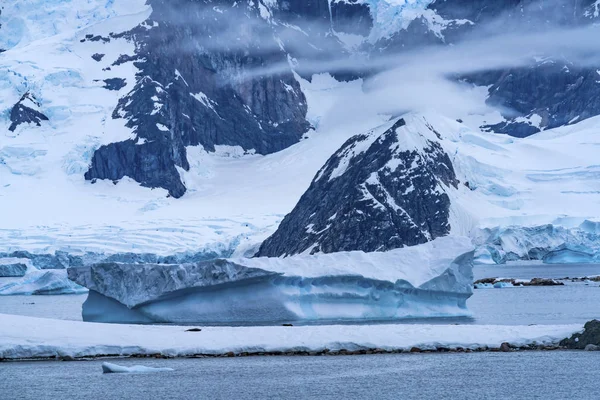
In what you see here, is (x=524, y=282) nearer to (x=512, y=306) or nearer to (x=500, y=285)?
(x=500, y=285)

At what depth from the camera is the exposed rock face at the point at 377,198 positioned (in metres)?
113

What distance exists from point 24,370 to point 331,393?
29.8ft

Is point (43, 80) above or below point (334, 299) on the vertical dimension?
above

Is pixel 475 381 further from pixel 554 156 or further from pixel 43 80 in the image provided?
pixel 43 80

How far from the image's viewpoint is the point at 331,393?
26.1 meters

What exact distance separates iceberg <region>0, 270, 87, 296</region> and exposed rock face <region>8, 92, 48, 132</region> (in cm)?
10223

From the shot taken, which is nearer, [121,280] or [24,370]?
[24,370]

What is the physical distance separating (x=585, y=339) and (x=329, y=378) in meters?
9.04

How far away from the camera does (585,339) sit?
33.2 meters

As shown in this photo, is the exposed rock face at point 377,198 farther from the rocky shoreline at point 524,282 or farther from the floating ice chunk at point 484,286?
the floating ice chunk at point 484,286

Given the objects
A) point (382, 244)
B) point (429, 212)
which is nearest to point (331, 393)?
point (382, 244)

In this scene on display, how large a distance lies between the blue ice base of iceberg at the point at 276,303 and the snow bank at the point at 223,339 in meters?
8.06

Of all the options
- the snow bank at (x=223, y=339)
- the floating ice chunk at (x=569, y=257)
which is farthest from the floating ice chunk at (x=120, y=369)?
the floating ice chunk at (x=569, y=257)

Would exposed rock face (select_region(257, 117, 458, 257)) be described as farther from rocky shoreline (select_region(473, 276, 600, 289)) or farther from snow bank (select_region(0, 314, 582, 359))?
snow bank (select_region(0, 314, 582, 359))
